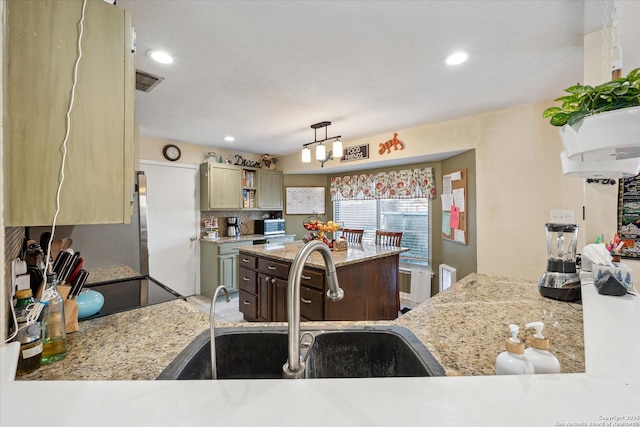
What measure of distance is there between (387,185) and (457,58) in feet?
8.50

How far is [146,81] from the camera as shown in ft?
7.04

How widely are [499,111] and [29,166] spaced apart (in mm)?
3466

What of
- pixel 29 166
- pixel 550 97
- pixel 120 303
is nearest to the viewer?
pixel 29 166

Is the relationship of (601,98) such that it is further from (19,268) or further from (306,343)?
(19,268)

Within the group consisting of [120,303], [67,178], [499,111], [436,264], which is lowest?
[436,264]

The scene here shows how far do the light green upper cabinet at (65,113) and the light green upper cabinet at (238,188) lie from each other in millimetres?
3422

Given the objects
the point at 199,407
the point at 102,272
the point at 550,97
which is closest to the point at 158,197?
the point at 102,272

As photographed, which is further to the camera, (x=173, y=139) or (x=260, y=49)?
(x=173, y=139)

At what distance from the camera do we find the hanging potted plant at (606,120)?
0.74 m

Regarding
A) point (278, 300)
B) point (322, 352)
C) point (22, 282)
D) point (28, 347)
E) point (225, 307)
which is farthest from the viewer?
point (225, 307)

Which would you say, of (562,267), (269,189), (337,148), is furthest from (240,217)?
(562,267)

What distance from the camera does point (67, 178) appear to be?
0.82 m

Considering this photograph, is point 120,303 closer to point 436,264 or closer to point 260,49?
point 260,49

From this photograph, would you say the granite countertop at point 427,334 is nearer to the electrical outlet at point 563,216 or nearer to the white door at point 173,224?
the electrical outlet at point 563,216
